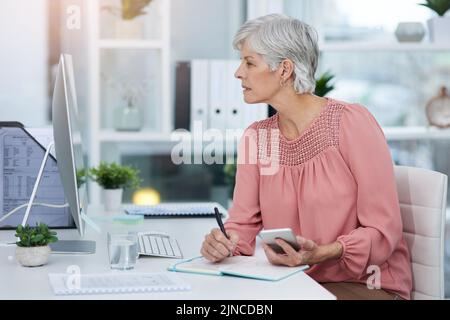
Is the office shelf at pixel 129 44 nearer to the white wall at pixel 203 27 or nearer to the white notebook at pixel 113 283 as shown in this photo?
the white wall at pixel 203 27

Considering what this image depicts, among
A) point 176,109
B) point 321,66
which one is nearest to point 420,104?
point 321,66

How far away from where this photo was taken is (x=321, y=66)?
4.11 metres

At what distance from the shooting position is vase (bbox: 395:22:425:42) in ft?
12.9

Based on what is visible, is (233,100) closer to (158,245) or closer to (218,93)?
(218,93)

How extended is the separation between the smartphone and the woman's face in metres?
0.46

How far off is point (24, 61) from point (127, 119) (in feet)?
2.23

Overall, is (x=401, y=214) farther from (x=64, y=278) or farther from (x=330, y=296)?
(x=64, y=278)

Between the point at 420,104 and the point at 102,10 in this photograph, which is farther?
the point at 420,104

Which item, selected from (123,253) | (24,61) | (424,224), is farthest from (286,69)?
(24,61)

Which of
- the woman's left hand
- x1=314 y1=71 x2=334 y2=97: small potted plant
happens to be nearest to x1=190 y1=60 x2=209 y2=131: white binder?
x1=314 y1=71 x2=334 y2=97: small potted plant

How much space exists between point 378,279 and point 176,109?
204cm

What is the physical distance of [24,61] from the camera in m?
4.07

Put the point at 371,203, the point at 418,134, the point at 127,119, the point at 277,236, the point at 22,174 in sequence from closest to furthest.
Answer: the point at 277,236
the point at 371,203
the point at 22,174
the point at 127,119
the point at 418,134

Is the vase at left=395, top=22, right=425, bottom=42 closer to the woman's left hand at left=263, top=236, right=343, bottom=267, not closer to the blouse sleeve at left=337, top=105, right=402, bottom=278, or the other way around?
the blouse sleeve at left=337, top=105, right=402, bottom=278
